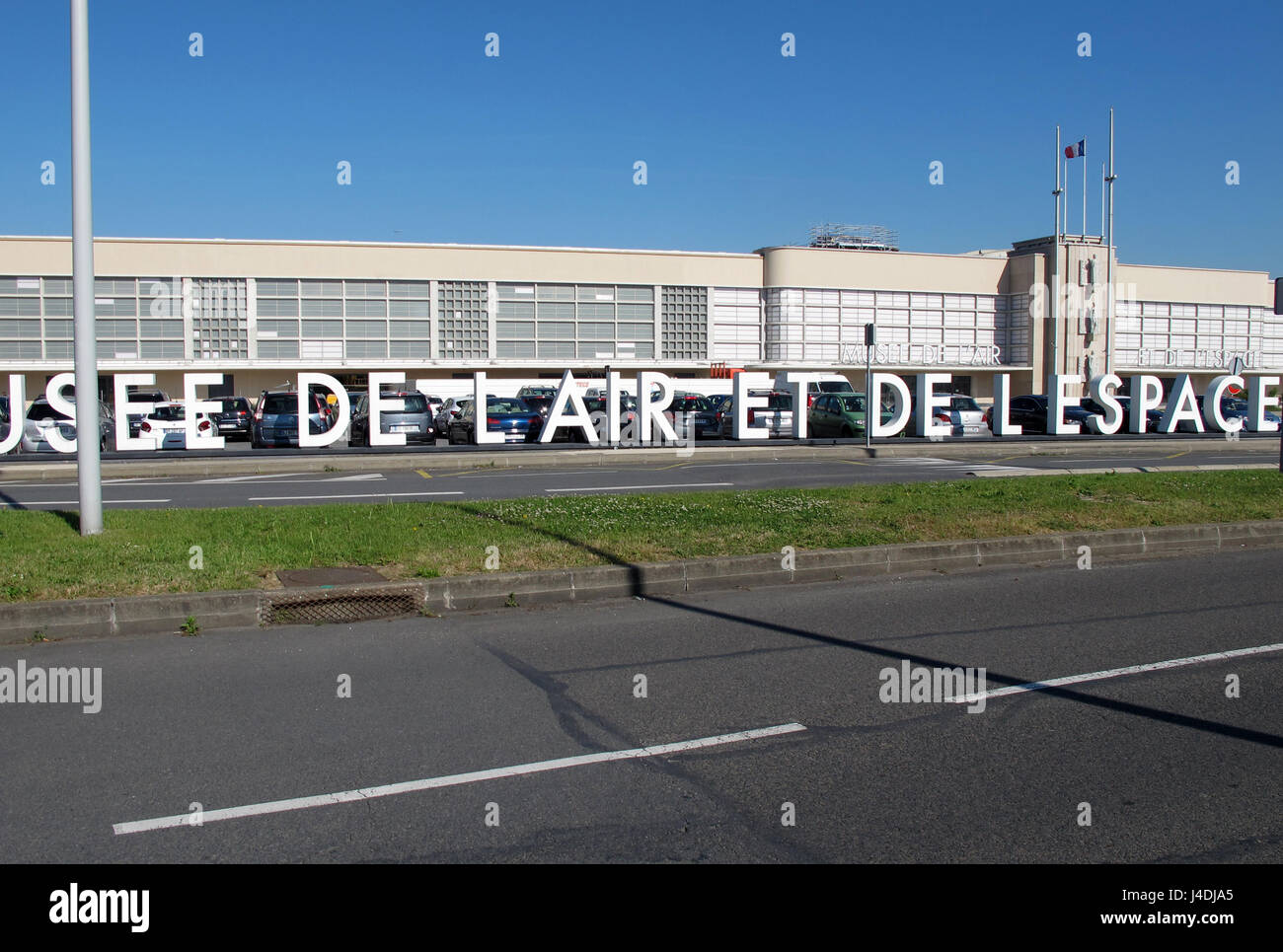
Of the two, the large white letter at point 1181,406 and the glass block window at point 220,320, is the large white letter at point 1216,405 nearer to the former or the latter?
the large white letter at point 1181,406

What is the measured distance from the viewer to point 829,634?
8.20 metres

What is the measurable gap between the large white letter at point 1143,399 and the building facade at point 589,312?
2381 centimetres

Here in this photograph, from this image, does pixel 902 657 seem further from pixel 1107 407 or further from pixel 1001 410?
pixel 1107 407

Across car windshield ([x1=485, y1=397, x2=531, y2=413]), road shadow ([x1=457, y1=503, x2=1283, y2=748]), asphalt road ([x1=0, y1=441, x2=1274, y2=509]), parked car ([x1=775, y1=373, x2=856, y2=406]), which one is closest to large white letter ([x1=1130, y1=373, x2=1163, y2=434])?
asphalt road ([x1=0, y1=441, x2=1274, y2=509])

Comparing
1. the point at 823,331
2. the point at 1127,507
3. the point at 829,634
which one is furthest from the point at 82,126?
the point at 823,331

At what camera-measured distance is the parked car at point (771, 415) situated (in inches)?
1314

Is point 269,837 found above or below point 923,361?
below

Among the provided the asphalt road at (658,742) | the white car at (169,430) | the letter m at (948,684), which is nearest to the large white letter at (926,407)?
the white car at (169,430)

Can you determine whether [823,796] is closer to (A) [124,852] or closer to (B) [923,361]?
(A) [124,852]

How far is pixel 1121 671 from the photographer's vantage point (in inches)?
281

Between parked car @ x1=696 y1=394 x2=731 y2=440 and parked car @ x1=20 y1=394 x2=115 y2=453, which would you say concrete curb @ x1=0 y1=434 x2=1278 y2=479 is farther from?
parked car @ x1=696 y1=394 x2=731 y2=440

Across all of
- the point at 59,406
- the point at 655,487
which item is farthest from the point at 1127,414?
the point at 59,406
